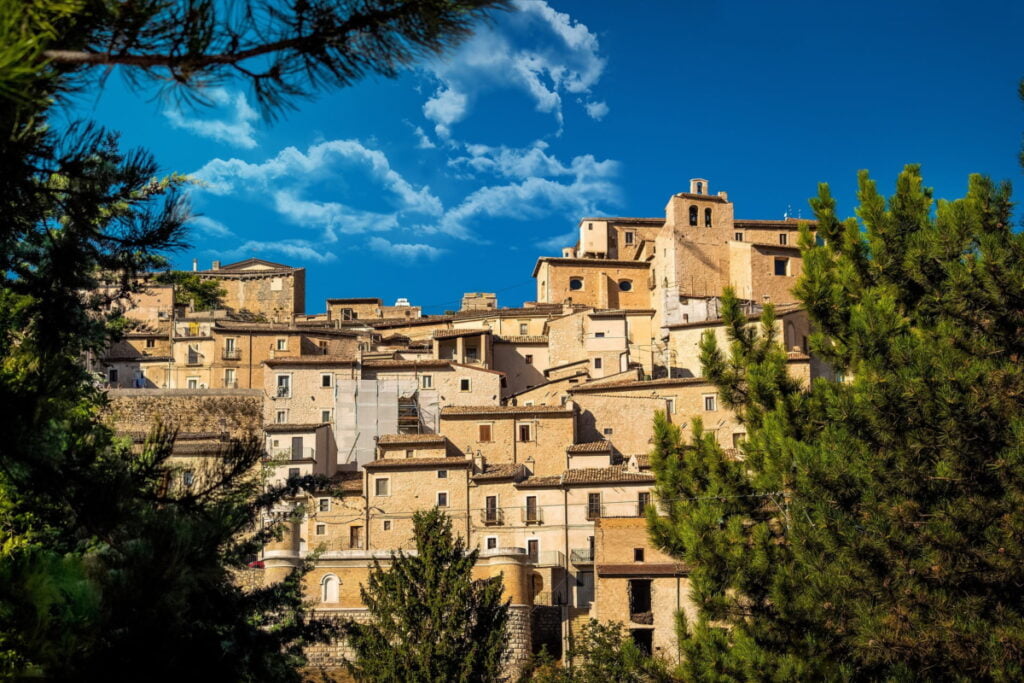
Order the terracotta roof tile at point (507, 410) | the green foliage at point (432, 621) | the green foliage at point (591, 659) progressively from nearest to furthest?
the green foliage at point (432, 621), the green foliage at point (591, 659), the terracotta roof tile at point (507, 410)

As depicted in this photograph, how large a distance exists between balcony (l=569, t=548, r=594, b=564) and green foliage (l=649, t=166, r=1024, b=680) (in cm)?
2358

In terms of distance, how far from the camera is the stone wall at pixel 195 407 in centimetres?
5262

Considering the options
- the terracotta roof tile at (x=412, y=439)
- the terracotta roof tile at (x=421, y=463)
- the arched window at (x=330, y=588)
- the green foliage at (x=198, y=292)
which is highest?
the green foliage at (x=198, y=292)

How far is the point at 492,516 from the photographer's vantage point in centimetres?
4362

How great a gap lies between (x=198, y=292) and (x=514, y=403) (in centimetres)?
3332

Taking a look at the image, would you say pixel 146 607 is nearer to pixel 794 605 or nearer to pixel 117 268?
pixel 117 268

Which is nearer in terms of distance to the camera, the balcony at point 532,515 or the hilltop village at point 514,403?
the hilltop village at point 514,403

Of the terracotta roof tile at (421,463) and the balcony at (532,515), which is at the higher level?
the terracotta roof tile at (421,463)

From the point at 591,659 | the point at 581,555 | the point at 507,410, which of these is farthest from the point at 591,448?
the point at 591,659

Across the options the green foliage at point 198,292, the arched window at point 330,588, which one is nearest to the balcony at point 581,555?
the arched window at point 330,588

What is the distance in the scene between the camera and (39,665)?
23.2ft

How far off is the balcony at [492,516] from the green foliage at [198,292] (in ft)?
123

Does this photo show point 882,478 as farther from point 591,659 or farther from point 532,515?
point 532,515

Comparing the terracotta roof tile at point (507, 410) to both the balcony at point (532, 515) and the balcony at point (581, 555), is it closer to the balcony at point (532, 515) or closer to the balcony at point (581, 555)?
the balcony at point (532, 515)
